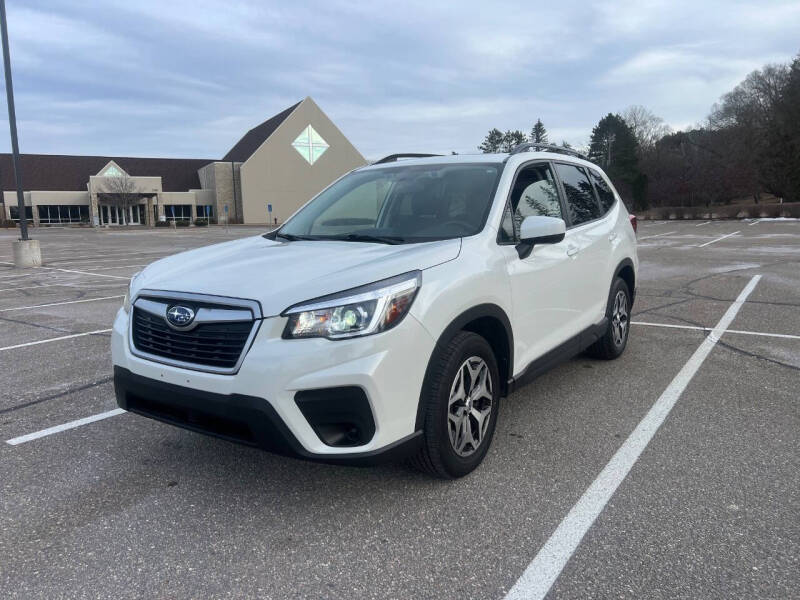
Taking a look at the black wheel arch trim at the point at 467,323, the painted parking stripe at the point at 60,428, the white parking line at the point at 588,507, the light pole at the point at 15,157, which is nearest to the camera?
the white parking line at the point at 588,507

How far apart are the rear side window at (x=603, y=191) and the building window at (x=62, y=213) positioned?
233 feet

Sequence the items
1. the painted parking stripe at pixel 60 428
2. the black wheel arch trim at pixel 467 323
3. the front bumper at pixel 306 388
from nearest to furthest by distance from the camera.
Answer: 1. the front bumper at pixel 306 388
2. the black wheel arch trim at pixel 467 323
3. the painted parking stripe at pixel 60 428

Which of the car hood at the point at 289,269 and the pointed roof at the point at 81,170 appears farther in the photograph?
the pointed roof at the point at 81,170

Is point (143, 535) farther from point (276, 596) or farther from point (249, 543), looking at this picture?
point (276, 596)

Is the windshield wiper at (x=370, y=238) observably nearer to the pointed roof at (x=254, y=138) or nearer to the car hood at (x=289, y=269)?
the car hood at (x=289, y=269)

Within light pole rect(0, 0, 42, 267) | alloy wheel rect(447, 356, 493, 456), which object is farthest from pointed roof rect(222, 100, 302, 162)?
alloy wheel rect(447, 356, 493, 456)

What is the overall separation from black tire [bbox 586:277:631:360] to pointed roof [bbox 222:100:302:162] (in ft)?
219

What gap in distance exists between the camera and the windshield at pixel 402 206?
148 inches

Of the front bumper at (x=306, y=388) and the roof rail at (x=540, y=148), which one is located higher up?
the roof rail at (x=540, y=148)

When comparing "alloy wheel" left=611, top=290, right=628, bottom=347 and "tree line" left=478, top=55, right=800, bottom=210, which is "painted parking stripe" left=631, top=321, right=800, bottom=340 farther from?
"tree line" left=478, top=55, right=800, bottom=210

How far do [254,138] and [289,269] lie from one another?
7406 centimetres

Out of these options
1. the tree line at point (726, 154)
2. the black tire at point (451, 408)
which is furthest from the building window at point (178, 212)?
the black tire at point (451, 408)

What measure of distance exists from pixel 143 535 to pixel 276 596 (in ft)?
2.80

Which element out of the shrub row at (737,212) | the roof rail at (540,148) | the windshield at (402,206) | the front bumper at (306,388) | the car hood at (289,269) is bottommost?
the shrub row at (737,212)
